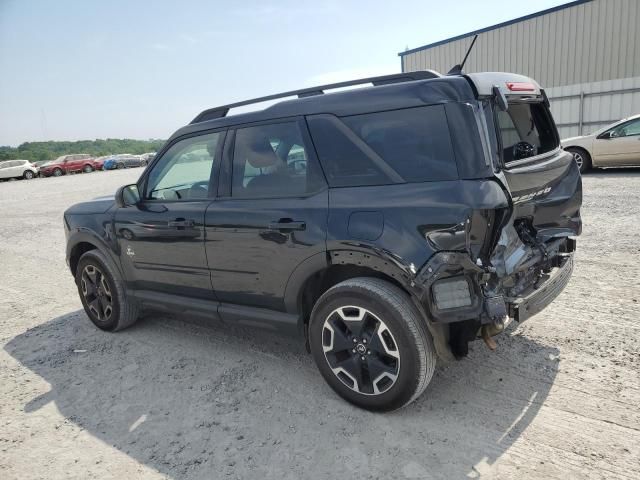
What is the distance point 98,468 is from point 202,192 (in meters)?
1.94

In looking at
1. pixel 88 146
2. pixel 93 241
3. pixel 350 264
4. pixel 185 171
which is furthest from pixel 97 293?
pixel 88 146

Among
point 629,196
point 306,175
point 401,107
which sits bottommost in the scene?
point 629,196

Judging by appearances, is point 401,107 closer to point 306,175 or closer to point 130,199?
point 306,175

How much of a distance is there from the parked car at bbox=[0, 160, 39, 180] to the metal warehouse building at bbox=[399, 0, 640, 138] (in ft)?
98.6

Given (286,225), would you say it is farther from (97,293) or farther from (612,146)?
(612,146)

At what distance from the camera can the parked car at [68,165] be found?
35938 millimetres

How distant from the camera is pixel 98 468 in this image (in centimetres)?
264

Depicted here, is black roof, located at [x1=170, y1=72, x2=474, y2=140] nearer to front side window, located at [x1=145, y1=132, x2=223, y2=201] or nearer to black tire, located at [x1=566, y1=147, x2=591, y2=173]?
front side window, located at [x1=145, y1=132, x2=223, y2=201]

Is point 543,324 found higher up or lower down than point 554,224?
lower down

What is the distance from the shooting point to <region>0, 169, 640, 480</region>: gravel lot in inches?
97.8

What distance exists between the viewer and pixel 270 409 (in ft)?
9.99

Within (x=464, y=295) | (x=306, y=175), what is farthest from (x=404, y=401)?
(x=306, y=175)

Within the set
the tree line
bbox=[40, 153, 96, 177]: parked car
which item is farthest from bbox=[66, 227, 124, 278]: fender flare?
the tree line

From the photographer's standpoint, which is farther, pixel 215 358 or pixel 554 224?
pixel 215 358
